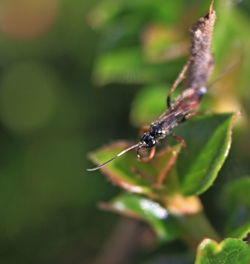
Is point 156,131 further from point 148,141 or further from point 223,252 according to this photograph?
point 223,252

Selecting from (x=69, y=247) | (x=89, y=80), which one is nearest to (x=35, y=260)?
(x=69, y=247)

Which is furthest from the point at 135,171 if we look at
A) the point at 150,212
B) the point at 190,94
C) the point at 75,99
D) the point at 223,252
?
the point at 75,99

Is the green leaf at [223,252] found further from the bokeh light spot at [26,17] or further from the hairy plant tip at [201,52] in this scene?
the bokeh light spot at [26,17]

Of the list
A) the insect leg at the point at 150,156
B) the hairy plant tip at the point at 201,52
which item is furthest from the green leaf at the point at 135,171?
the hairy plant tip at the point at 201,52

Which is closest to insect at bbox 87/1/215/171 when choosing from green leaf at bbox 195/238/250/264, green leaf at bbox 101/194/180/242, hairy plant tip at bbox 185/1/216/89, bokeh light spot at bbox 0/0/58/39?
hairy plant tip at bbox 185/1/216/89

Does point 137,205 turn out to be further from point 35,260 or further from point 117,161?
point 35,260
